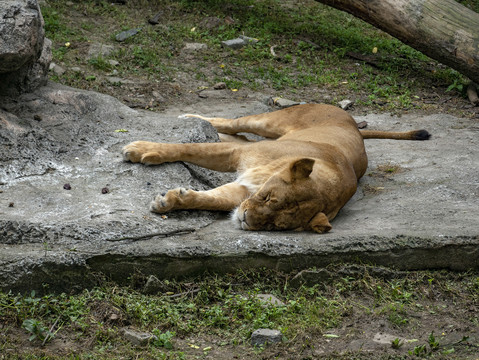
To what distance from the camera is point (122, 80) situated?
8672 mm

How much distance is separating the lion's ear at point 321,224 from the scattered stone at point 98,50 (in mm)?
5313

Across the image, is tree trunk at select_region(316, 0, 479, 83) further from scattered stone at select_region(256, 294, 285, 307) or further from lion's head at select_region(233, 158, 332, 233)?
scattered stone at select_region(256, 294, 285, 307)

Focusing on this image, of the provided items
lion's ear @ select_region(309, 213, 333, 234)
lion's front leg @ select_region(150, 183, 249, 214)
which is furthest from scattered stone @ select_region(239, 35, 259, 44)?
lion's ear @ select_region(309, 213, 333, 234)

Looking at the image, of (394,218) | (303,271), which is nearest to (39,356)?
(303,271)

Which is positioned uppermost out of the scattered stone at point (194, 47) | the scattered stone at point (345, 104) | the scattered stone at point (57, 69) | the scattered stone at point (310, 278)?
the scattered stone at point (310, 278)

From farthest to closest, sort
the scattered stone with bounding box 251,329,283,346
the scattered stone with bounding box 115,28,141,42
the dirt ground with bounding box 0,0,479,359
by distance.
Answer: the scattered stone with bounding box 115,28,141,42, the scattered stone with bounding box 251,329,283,346, the dirt ground with bounding box 0,0,479,359

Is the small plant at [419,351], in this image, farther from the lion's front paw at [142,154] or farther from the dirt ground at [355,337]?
the lion's front paw at [142,154]

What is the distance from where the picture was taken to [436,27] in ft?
29.4

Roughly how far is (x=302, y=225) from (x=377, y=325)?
3.33 ft

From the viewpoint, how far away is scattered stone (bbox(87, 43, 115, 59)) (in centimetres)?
904

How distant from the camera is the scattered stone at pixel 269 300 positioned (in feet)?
13.5

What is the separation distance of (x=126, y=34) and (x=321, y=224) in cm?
609

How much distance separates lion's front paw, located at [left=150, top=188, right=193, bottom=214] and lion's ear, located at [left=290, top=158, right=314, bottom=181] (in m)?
0.76

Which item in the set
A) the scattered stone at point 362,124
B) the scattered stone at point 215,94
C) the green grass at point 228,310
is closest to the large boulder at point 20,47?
the green grass at point 228,310
